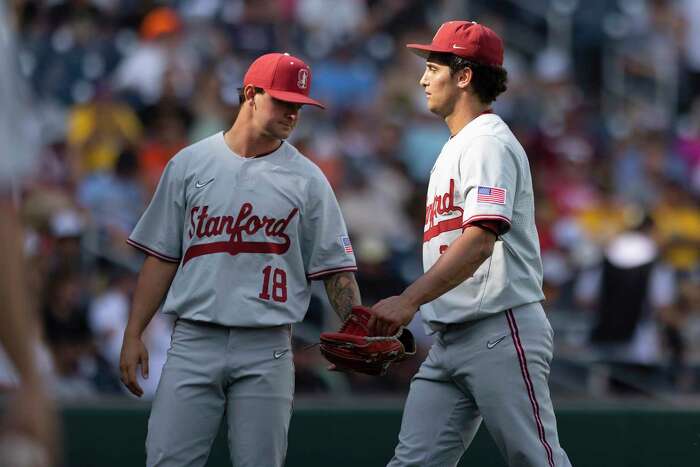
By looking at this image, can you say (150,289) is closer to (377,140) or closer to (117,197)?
(117,197)

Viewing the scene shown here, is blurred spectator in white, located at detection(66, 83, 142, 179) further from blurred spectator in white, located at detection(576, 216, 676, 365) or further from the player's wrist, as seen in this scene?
the player's wrist

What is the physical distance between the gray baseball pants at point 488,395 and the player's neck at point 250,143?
884 millimetres

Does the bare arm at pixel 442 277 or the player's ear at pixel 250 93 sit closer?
the bare arm at pixel 442 277

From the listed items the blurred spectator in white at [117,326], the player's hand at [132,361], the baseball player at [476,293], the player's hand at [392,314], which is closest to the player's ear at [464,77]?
the baseball player at [476,293]

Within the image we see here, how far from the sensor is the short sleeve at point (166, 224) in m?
4.33

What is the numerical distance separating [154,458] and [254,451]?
331 mm

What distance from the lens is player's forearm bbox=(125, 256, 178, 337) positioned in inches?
169

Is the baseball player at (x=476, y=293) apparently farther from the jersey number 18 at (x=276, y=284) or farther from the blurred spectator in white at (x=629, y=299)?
the blurred spectator in white at (x=629, y=299)

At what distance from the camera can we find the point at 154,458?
4.10m

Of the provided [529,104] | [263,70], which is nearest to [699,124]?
[529,104]

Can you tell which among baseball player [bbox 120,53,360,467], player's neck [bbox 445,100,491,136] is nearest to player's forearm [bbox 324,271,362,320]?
baseball player [bbox 120,53,360,467]

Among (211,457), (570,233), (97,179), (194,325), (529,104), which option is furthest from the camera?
(529,104)

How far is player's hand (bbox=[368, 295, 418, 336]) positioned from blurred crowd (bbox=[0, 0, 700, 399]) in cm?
309

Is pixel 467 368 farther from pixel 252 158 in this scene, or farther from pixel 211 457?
pixel 211 457
